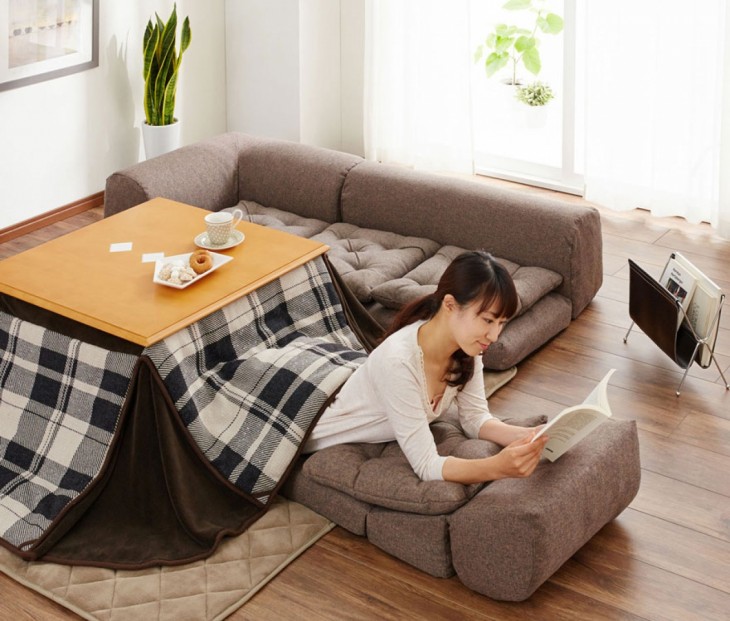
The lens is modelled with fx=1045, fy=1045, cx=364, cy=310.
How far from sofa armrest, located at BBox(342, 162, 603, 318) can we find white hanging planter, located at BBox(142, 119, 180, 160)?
4.37 ft

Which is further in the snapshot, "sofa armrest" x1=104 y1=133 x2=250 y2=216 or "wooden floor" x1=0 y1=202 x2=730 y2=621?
"sofa armrest" x1=104 y1=133 x2=250 y2=216

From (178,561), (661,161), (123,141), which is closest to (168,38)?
(123,141)

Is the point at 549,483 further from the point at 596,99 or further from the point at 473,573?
the point at 596,99

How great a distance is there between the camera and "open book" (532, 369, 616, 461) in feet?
8.56

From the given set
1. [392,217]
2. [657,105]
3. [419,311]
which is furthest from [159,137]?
[419,311]

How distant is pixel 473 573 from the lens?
2.77m

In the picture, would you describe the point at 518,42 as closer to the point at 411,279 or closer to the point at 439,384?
the point at 411,279

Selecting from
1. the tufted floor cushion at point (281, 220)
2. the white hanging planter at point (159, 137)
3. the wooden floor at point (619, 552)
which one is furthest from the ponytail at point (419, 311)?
the white hanging planter at point (159, 137)

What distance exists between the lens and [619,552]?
2982 mm

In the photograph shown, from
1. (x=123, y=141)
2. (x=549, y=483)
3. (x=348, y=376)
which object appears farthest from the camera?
(x=123, y=141)

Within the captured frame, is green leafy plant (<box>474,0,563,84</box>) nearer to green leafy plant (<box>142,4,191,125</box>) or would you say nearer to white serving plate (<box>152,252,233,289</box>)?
green leafy plant (<box>142,4,191,125</box>)

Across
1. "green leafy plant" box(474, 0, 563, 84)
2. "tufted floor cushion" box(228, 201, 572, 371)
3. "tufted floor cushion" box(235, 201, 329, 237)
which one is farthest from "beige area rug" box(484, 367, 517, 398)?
"green leafy plant" box(474, 0, 563, 84)

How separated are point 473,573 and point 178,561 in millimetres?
810

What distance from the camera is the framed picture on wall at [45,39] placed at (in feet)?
15.7
